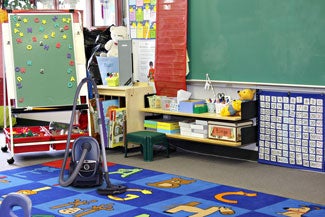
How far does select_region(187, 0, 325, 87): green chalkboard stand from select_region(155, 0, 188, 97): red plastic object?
9 centimetres

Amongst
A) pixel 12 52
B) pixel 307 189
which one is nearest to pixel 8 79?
pixel 12 52

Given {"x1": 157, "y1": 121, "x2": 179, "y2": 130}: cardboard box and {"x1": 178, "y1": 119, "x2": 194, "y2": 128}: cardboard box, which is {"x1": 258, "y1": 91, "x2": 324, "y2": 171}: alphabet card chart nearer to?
{"x1": 178, "y1": 119, "x2": 194, "y2": 128}: cardboard box

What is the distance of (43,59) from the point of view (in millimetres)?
6301

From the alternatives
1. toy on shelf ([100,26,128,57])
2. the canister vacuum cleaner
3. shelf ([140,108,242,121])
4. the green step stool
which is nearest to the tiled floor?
the green step stool

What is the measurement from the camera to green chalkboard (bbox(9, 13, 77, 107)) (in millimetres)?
6223

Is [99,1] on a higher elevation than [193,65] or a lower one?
higher

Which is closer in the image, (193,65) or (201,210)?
(201,210)

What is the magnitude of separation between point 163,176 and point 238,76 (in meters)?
1.41

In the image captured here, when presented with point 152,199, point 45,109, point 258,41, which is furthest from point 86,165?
point 258,41

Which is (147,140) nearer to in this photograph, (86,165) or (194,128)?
(194,128)

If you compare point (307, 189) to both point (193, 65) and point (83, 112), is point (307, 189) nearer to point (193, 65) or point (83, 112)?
point (193, 65)

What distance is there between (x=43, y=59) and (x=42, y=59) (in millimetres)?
12

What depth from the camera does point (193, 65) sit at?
6328 millimetres

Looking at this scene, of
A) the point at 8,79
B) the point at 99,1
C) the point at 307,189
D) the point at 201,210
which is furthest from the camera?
the point at 99,1
